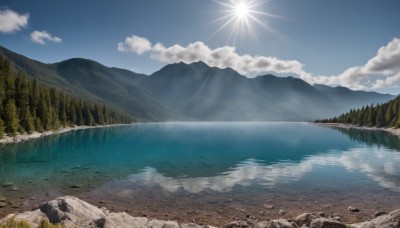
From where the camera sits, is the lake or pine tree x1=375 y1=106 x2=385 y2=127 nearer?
the lake

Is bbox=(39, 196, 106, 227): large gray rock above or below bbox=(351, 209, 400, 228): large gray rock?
below

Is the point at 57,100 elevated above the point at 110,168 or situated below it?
above

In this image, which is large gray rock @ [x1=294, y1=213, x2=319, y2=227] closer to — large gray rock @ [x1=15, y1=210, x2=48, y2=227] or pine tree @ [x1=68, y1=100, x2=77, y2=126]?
large gray rock @ [x1=15, y1=210, x2=48, y2=227]

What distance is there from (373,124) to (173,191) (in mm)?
181005

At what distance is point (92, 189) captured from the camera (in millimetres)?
33281

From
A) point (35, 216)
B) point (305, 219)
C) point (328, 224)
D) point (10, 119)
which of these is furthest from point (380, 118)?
point (35, 216)

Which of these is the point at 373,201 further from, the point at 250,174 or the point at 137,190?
the point at 137,190

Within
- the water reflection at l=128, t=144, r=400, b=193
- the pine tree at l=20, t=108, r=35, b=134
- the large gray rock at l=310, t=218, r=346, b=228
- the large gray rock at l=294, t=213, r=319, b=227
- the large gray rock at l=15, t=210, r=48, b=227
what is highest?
the pine tree at l=20, t=108, r=35, b=134

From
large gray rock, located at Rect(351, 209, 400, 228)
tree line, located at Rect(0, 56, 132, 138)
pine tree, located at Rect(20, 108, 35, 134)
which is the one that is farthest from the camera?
pine tree, located at Rect(20, 108, 35, 134)

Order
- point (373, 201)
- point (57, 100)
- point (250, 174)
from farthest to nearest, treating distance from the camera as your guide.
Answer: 1. point (57, 100)
2. point (250, 174)
3. point (373, 201)

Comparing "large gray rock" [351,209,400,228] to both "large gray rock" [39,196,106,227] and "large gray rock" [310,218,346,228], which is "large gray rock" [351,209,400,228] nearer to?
"large gray rock" [310,218,346,228]

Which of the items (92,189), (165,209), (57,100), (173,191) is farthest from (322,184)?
(57,100)

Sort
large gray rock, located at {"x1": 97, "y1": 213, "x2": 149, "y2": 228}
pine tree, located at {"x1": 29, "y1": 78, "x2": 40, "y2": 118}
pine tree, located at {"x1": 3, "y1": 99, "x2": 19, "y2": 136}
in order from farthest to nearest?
pine tree, located at {"x1": 29, "y1": 78, "x2": 40, "y2": 118}
pine tree, located at {"x1": 3, "y1": 99, "x2": 19, "y2": 136}
large gray rock, located at {"x1": 97, "y1": 213, "x2": 149, "y2": 228}

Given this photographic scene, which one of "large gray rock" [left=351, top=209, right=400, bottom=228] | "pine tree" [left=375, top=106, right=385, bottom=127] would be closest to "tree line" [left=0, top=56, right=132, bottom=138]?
"large gray rock" [left=351, top=209, right=400, bottom=228]
